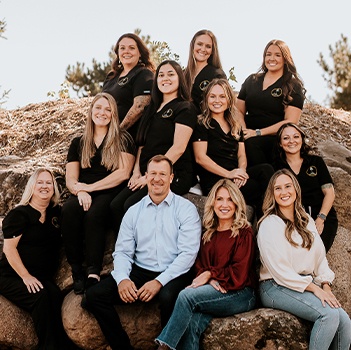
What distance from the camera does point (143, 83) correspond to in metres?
6.80

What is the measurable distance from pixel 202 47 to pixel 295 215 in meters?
2.51

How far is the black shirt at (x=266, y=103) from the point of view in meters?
6.80

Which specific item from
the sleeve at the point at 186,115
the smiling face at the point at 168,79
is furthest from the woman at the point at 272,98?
the smiling face at the point at 168,79

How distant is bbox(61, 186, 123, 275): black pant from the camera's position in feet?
18.8

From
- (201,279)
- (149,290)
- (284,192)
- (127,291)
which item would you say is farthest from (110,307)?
(284,192)

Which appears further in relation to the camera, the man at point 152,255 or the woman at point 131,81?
the woman at point 131,81

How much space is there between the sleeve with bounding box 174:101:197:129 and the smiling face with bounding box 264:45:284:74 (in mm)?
1271

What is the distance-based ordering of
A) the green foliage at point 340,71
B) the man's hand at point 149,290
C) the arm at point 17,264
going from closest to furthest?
the man's hand at point 149,290 < the arm at point 17,264 < the green foliage at point 340,71

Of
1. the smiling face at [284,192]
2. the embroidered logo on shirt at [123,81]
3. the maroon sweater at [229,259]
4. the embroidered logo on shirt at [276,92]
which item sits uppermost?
the embroidered logo on shirt at [276,92]

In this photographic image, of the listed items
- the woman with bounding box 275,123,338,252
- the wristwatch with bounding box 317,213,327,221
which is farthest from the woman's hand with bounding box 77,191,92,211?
the wristwatch with bounding box 317,213,327,221

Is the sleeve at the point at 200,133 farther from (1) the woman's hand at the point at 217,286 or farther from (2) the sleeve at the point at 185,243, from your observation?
(1) the woman's hand at the point at 217,286

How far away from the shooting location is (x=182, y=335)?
194 inches

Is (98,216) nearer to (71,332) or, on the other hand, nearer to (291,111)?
(71,332)

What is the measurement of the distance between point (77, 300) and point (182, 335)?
46.3 inches
